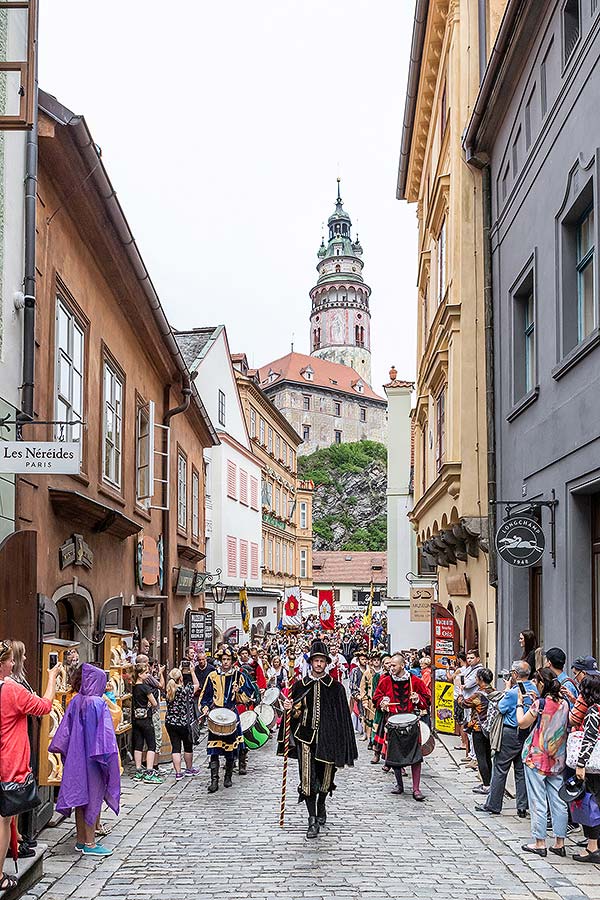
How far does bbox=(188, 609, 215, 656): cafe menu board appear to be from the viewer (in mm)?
24219

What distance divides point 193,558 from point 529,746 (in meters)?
16.0

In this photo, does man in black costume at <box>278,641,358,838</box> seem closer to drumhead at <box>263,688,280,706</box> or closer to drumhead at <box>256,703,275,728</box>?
drumhead at <box>256,703,275,728</box>

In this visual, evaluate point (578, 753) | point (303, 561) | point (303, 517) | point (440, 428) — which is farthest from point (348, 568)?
point (578, 753)

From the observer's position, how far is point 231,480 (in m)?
36.4

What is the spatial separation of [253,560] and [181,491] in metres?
18.1

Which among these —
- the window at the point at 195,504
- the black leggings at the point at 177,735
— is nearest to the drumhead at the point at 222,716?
the black leggings at the point at 177,735

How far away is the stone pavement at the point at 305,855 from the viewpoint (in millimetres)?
7965

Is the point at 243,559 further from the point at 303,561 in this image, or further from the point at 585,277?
the point at 303,561

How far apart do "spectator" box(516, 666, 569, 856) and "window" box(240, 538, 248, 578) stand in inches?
1167

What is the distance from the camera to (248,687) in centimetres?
1429

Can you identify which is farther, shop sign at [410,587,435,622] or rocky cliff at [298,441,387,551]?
rocky cliff at [298,441,387,551]

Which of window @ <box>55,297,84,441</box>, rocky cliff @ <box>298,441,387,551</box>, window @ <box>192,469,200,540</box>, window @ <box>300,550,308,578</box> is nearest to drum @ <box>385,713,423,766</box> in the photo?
window @ <box>55,297,84,441</box>

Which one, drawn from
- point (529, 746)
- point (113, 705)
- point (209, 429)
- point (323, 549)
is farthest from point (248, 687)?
point (323, 549)

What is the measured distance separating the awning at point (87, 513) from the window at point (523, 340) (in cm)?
597
